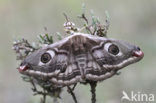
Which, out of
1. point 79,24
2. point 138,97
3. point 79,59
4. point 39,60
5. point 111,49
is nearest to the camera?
point 79,59

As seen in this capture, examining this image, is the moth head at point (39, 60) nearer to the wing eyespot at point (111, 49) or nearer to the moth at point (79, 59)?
the moth at point (79, 59)

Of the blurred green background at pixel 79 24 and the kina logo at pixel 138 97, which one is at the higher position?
the blurred green background at pixel 79 24

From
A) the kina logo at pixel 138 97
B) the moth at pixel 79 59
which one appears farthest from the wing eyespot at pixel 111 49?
the kina logo at pixel 138 97

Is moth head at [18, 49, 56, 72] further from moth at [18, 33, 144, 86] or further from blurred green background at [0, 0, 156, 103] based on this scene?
blurred green background at [0, 0, 156, 103]

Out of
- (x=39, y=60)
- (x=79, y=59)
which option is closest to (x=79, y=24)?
(x=39, y=60)

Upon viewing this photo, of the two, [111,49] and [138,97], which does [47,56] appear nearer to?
[111,49]

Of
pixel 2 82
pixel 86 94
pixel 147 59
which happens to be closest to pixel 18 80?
pixel 2 82
